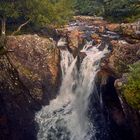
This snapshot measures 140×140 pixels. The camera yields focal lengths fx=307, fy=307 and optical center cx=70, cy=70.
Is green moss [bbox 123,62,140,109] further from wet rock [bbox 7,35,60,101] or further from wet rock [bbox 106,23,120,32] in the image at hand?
wet rock [bbox 106,23,120,32]

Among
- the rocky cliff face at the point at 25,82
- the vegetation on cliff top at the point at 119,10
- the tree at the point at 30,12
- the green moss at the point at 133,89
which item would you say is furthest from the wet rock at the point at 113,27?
the green moss at the point at 133,89

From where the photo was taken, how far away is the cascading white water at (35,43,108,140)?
18.1 m

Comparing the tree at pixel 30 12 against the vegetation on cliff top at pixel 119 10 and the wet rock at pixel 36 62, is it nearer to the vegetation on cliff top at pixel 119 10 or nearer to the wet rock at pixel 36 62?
the wet rock at pixel 36 62

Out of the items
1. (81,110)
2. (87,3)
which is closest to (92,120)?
(81,110)

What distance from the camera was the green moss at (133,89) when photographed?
12.9m

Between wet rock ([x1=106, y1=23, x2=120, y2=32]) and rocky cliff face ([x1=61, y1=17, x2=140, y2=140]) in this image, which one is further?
wet rock ([x1=106, y1=23, x2=120, y2=32])

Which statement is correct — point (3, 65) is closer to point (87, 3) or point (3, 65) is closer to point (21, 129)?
point (21, 129)

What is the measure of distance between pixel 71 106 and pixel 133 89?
682 centimetres

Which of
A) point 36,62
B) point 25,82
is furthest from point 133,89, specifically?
point 36,62

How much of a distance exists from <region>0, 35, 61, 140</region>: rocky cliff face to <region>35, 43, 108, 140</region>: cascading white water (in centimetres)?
52

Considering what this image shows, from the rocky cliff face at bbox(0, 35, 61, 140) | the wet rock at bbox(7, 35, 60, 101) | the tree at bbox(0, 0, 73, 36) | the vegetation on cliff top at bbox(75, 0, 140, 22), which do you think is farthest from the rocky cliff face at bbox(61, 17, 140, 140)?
the vegetation on cliff top at bbox(75, 0, 140, 22)

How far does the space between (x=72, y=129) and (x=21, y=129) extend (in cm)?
301

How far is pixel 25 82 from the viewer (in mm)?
18328

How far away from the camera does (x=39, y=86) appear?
739 inches
